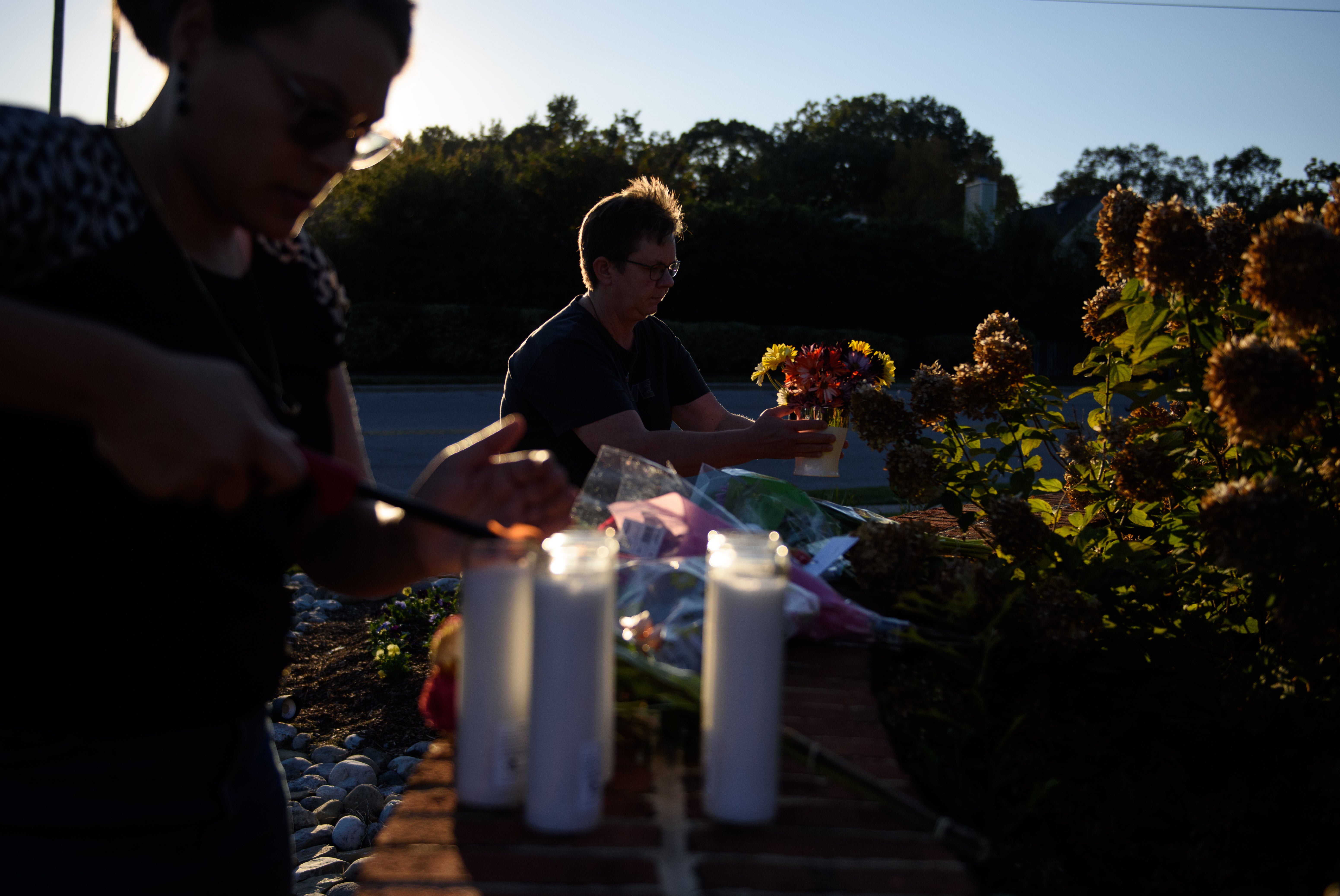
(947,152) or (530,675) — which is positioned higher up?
(947,152)

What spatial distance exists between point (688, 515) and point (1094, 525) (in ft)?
4.68

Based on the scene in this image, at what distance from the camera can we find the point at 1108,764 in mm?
1960

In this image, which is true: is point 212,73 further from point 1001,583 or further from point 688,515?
point 1001,583

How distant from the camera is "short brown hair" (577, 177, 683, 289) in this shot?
12.3ft

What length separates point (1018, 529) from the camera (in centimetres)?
214

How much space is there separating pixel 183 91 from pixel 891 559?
160cm

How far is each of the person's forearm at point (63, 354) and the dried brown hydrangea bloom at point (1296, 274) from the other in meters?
1.80

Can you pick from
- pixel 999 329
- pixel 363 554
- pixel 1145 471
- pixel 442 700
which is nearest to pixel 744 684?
pixel 442 700

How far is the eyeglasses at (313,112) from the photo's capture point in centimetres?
124

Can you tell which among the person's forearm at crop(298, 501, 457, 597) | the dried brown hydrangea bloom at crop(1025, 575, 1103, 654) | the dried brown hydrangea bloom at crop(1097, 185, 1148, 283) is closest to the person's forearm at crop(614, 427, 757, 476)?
the dried brown hydrangea bloom at crop(1097, 185, 1148, 283)

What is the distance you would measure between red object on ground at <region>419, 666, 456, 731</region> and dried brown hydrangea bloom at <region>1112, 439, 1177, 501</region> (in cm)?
163

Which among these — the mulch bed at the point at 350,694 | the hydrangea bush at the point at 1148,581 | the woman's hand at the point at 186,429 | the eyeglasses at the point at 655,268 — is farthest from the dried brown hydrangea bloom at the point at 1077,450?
the mulch bed at the point at 350,694

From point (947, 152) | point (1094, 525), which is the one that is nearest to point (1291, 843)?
point (1094, 525)

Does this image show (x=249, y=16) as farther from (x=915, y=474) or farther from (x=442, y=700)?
(x=915, y=474)
